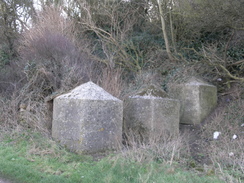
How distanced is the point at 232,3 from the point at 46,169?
702 cm

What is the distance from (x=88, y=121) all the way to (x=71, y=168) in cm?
117

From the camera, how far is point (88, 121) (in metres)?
5.29

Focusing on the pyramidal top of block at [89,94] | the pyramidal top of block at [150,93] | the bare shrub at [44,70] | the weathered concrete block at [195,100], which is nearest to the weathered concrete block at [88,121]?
the pyramidal top of block at [89,94]

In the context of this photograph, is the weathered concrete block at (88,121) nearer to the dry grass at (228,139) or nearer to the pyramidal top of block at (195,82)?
the dry grass at (228,139)

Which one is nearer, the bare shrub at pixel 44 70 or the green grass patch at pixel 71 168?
the green grass patch at pixel 71 168

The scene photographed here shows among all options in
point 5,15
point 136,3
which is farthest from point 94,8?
point 5,15

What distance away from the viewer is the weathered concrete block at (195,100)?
8.63 m

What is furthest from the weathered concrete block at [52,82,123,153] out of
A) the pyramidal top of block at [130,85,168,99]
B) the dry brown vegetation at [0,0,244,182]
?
the pyramidal top of block at [130,85,168,99]

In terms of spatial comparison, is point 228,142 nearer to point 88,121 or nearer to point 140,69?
point 88,121

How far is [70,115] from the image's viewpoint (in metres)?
5.48

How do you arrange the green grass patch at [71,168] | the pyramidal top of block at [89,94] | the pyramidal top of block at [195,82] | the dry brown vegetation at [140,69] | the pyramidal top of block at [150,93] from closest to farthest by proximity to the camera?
1. the green grass patch at [71,168]
2. the dry brown vegetation at [140,69]
3. the pyramidal top of block at [89,94]
4. the pyramidal top of block at [150,93]
5. the pyramidal top of block at [195,82]

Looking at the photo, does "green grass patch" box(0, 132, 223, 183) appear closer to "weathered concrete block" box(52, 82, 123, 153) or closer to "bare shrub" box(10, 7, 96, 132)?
"weathered concrete block" box(52, 82, 123, 153)

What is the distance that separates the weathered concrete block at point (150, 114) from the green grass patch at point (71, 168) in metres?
2.10

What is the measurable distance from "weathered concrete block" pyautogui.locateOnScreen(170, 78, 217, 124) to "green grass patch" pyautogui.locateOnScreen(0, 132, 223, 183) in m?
4.71
